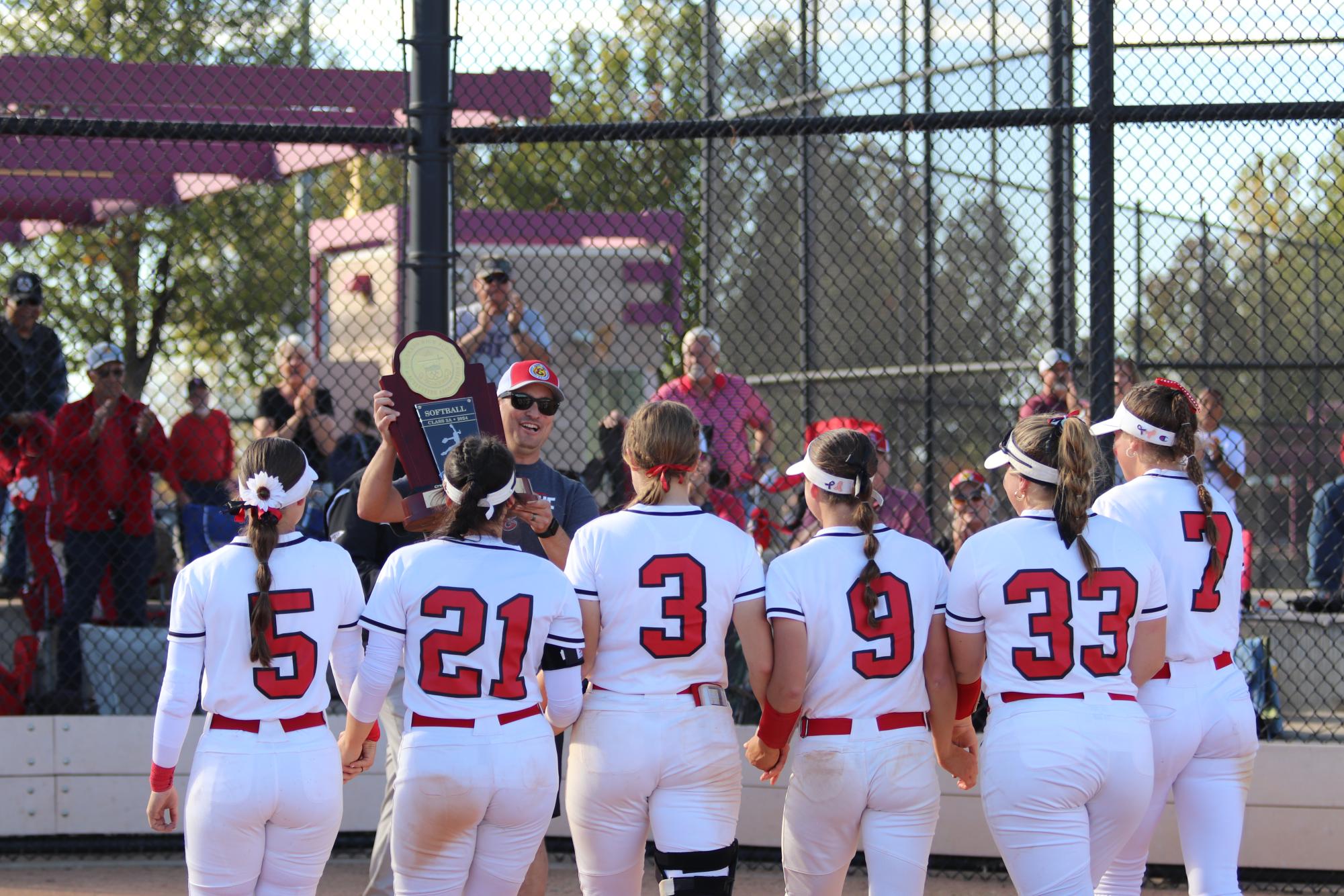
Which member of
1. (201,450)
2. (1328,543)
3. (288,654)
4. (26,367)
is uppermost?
(26,367)

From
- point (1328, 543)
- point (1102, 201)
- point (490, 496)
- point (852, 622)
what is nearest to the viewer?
point (490, 496)

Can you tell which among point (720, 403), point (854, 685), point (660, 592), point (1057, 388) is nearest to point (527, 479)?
point (660, 592)

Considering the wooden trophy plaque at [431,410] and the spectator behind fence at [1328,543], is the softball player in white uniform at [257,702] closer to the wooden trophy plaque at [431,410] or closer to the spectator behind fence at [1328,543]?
the wooden trophy plaque at [431,410]

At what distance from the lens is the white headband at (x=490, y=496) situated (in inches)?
138

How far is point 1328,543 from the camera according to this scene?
8430mm

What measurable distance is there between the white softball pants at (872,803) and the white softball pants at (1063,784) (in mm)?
184

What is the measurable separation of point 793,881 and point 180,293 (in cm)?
1631

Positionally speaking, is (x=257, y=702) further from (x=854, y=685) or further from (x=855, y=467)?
(x=855, y=467)

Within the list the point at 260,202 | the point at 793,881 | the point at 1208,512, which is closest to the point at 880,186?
the point at 1208,512

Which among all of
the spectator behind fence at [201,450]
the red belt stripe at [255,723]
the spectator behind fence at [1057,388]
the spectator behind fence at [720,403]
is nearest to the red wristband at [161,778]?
the red belt stripe at [255,723]

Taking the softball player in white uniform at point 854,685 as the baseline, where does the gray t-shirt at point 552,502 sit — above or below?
above

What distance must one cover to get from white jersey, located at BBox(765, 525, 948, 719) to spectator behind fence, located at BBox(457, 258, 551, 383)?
2.32 meters

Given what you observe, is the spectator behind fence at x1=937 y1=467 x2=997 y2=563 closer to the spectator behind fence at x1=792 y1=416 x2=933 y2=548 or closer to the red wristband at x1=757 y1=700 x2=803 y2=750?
the spectator behind fence at x1=792 y1=416 x2=933 y2=548

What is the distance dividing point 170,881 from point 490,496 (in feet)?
9.62
